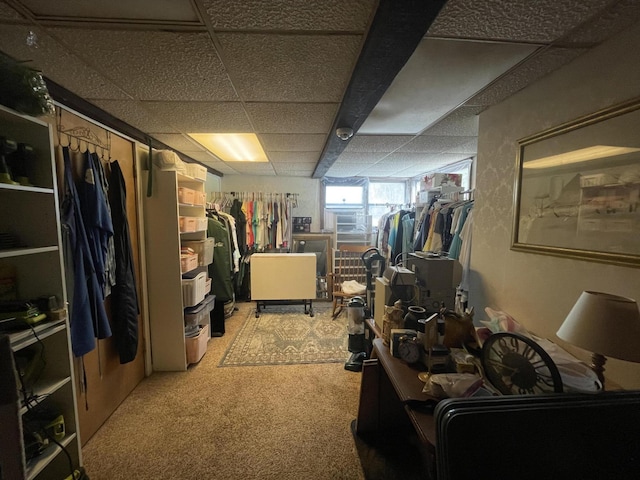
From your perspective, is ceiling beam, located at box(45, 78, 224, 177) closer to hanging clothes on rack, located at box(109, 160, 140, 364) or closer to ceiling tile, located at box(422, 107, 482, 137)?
hanging clothes on rack, located at box(109, 160, 140, 364)

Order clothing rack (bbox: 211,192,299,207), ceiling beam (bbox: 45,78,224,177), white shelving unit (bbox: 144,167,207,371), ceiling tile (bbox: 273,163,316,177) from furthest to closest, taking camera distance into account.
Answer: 1. clothing rack (bbox: 211,192,299,207)
2. ceiling tile (bbox: 273,163,316,177)
3. white shelving unit (bbox: 144,167,207,371)
4. ceiling beam (bbox: 45,78,224,177)

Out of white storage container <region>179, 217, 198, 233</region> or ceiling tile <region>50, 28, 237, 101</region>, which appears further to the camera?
white storage container <region>179, 217, 198, 233</region>

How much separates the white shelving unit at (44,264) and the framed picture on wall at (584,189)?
2447 mm

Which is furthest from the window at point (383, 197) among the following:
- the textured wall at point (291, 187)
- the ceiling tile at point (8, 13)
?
the ceiling tile at point (8, 13)

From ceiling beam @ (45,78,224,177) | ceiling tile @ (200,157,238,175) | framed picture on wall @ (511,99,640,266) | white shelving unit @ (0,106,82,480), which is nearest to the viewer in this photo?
framed picture on wall @ (511,99,640,266)

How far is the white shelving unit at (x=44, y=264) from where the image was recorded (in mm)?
1185

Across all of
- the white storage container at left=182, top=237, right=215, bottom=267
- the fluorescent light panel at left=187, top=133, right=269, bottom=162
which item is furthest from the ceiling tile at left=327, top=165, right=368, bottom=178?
the white storage container at left=182, top=237, right=215, bottom=267

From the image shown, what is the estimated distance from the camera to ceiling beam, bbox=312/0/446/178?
0.88 m

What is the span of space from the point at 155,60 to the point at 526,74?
1.89m

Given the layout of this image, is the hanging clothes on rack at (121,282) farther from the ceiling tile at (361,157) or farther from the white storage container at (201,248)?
the ceiling tile at (361,157)

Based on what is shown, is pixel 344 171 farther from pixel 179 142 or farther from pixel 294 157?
pixel 179 142

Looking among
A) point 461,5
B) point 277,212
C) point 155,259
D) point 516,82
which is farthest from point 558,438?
point 277,212

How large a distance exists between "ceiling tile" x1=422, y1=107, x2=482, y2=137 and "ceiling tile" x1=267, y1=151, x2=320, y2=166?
4.17ft

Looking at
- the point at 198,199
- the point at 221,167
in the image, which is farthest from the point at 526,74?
the point at 221,167
